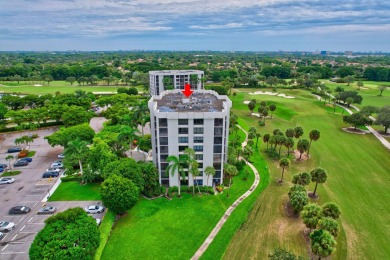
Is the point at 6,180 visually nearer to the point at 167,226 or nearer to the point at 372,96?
the point at 167,226

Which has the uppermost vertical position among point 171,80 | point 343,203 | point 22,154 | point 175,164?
point 171,80

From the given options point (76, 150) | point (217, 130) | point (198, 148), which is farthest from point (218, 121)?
point (76, 150)

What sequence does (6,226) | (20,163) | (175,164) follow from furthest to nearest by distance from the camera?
(20,163) < (175,164) < (6,226)

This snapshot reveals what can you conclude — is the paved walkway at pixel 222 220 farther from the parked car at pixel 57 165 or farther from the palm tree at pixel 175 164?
the parked car at pixel 57 165

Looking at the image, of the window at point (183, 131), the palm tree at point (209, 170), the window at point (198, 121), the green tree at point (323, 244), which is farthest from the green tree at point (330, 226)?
the window at point (183, 131)

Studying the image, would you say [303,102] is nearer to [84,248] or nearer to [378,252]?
[378,252]

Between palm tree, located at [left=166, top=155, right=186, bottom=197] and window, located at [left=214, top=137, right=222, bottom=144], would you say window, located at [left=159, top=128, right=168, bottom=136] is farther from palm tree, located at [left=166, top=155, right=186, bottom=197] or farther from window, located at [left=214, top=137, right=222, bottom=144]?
window, located at [left=214, top=137, right=222, bottom=144]

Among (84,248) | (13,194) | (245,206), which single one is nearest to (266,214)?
(245,206)
